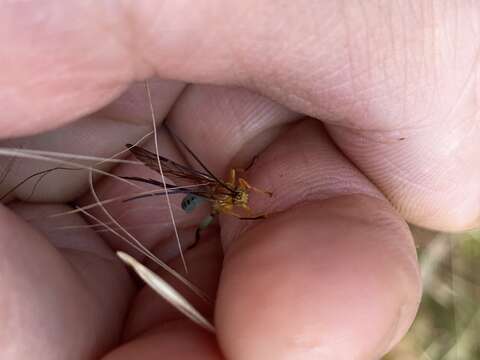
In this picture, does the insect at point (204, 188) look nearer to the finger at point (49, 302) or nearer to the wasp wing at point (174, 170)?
the wasp wing at point (174, 170)

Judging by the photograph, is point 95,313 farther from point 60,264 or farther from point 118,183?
point 118,183

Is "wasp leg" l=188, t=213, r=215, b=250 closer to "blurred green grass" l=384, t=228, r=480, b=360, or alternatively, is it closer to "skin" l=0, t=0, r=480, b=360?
"skin" l=0, t=0, r=480, b=360

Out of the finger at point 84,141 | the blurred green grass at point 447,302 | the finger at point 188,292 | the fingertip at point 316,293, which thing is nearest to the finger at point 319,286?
the fingertip at point 316,293

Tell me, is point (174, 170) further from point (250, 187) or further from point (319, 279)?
point (319, 279)

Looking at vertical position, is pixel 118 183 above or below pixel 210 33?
below

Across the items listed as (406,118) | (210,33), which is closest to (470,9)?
(406,118)

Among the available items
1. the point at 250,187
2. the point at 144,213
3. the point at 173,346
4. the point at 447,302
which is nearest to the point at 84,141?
the point at 144,213

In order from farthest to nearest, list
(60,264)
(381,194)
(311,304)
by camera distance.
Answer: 1. (381,194)
2. (60,264)
3. (311,304)
